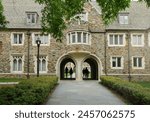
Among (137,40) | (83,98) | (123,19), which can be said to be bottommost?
(83,98)

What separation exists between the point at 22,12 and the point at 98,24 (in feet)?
25.0

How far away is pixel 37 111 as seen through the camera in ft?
26.5

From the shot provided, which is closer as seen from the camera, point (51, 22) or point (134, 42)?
point (51, 22)

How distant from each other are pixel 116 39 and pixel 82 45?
3565mm

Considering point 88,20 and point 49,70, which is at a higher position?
point 88,20

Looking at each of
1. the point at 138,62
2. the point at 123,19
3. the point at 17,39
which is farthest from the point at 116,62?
the point at 17,39

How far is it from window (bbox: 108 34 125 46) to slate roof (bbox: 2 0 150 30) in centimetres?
77

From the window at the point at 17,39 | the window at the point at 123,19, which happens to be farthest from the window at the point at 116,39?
the window at the point at 17,39

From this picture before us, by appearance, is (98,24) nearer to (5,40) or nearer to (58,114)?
(5,40)

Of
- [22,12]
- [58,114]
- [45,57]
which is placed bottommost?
[58,114]

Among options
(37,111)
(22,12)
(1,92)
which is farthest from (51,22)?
(22,12)

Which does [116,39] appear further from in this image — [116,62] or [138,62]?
[138,62]

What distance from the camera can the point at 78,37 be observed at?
32594 millimetres

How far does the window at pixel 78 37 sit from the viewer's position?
32500 mm
